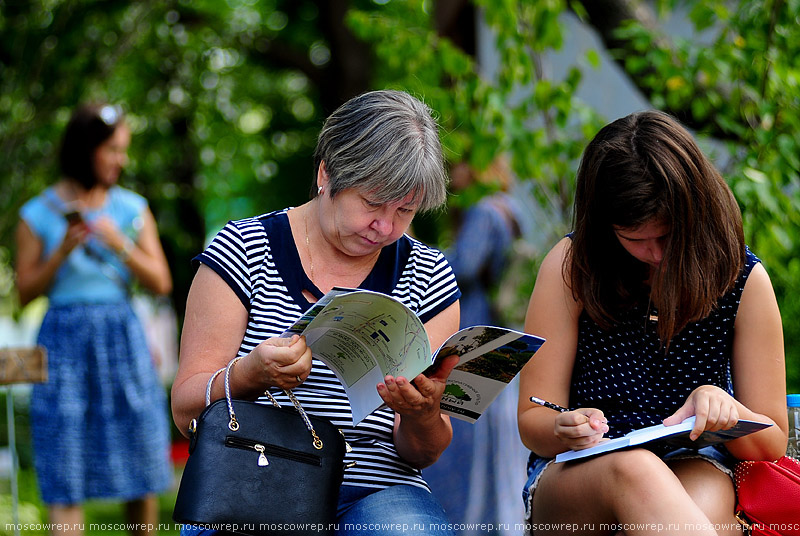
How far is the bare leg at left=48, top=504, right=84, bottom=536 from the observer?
4.12 m

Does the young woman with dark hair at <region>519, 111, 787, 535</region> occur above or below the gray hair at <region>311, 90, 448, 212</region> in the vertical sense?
below

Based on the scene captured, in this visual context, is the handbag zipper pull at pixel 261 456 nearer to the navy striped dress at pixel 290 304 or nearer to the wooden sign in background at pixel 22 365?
the navy striped dress at pixel 290 304

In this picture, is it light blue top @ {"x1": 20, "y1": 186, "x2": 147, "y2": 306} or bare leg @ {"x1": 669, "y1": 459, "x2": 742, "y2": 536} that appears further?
light blue top @ {"x1": 20, "y1": 186, "x2": 147, "y2": 306}

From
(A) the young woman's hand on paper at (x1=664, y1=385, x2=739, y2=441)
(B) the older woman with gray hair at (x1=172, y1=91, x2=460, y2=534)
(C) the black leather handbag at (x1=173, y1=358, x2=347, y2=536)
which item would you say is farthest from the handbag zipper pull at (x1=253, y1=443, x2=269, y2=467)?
(A) the young woman's hand on paper at (x1=664, y1=385, x2=739, y2=441)

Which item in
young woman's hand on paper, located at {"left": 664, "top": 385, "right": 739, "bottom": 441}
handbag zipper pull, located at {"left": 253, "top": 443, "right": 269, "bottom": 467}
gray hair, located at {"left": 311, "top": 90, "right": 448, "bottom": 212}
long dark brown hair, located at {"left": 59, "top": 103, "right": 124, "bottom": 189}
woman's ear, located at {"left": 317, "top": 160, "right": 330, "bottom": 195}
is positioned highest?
gray hair, located at {"left": 311, "top": 90, "right": 448, "bottom": 212}

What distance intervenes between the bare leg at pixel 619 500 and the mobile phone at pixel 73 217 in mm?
2604

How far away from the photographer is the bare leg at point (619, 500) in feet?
6.38

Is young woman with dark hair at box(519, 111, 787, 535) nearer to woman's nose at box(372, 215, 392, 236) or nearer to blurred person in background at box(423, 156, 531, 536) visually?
woman's nose at box(372, 215, 392, 236)

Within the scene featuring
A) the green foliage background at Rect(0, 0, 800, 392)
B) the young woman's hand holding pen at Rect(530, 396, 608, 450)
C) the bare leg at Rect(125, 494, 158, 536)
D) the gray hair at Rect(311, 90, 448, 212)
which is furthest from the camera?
the bare leg at Rect(125, 494, 158, 536)

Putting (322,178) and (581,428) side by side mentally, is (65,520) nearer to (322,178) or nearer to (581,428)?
(322,178)

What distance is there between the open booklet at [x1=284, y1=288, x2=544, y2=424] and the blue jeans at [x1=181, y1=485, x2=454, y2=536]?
0.24 meters

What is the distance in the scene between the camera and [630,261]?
2479mm

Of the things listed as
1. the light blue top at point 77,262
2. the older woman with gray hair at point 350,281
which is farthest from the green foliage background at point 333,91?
the light blue top at point 77,262

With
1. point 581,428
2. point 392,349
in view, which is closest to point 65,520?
point 392,349
